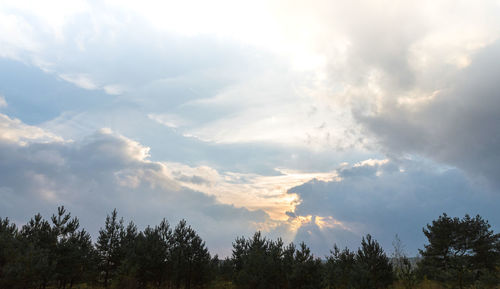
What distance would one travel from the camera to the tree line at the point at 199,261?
33500 mm

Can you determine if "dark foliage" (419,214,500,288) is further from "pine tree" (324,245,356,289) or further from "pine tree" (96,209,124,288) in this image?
"pine tree" (96,209,124,288)

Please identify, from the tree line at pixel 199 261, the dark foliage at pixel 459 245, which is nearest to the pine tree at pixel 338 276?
the tree line at pixel 199 261

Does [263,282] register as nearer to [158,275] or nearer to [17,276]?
[158,275]

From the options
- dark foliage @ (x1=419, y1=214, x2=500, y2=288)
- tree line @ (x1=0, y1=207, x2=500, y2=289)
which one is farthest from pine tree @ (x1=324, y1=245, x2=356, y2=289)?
dark foliage @ (x1=419, y1=214, x2=500, y2=288)

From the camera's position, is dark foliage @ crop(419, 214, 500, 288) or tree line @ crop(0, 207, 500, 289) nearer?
tree line @ crop(0, 207, 500, 289)

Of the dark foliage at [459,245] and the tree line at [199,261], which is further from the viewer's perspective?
the dark foliage at [459,245]

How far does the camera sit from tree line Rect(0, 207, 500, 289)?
110ft

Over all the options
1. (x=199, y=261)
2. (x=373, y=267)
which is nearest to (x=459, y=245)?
(x=373, y=267)

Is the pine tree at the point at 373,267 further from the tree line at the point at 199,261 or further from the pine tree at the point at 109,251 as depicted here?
the pine tree at the point at 109,251

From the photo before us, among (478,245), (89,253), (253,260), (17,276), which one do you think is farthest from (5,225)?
(478,245)

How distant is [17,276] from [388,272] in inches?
1652

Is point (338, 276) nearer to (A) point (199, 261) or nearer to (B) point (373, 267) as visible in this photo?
(B) point (373, 267)

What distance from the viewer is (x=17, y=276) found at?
30094 mm

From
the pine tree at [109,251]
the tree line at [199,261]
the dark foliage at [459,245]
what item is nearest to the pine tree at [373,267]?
the tree line at [199,261]
